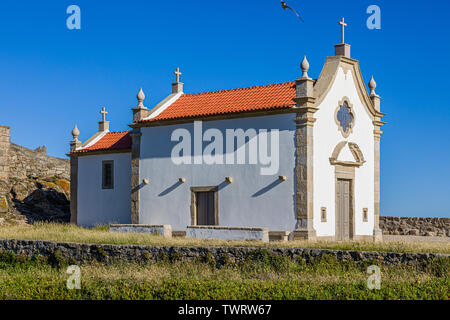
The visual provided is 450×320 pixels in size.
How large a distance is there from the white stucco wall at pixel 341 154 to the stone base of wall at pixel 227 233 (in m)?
2.50

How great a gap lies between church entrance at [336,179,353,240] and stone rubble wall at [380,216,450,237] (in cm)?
688

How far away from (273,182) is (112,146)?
30.6ft

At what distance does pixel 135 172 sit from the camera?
25.8 metres

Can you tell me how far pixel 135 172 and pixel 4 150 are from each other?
29.7 ft

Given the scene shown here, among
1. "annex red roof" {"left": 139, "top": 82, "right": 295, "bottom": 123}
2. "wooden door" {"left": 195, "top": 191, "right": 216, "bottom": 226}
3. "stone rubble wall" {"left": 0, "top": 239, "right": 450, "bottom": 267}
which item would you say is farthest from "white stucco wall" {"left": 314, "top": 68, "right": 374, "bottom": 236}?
"stone rubble wall" {"left": 0, "top": 239, "right": 450, "bottom": 267}

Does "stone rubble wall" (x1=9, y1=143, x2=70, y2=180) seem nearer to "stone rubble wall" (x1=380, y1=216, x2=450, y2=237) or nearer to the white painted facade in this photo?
the white painted facade

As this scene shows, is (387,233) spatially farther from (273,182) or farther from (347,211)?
(273,182)

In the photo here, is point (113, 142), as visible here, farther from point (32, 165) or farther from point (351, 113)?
point (351, 113)

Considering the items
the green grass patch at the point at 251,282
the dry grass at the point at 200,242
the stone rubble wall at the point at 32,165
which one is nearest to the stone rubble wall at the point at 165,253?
the green grass patch at the point at 251,282

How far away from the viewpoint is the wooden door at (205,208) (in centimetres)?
2353

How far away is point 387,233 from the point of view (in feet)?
98.3

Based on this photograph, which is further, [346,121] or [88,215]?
[88,215]

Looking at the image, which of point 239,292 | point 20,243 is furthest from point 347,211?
point 239,292

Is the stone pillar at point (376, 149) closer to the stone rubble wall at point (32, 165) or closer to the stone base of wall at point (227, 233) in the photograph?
the stone base of wall at point (227, 233)
